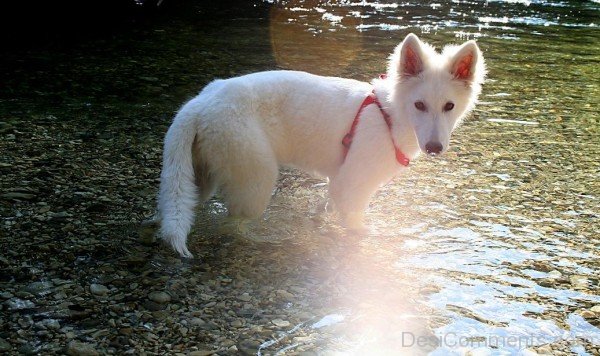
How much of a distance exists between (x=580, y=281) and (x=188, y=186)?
2.92m

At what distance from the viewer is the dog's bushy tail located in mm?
4094

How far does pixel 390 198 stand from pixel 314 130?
1.41 m

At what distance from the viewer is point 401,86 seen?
470 cm

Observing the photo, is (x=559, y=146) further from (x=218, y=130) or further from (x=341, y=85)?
(x=218, y=130)

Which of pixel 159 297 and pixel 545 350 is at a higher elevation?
pixel 159 297

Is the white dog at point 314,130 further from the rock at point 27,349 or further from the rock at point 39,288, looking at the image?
the rock at point 27,349

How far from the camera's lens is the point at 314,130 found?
4965mm

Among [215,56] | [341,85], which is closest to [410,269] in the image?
[341,85]

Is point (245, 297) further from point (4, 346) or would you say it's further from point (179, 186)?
point (4, 346)

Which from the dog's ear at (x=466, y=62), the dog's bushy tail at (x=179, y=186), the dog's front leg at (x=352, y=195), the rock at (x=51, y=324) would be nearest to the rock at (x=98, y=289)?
the rock at (x=51, y=324)

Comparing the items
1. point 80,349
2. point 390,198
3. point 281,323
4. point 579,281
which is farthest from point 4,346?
point 579,281

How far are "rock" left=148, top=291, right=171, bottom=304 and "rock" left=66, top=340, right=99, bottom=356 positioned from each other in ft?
1.87

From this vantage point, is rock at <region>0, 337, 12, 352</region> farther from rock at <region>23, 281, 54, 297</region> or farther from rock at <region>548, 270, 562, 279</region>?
rock at <region>548, 270, 562, 279</region>

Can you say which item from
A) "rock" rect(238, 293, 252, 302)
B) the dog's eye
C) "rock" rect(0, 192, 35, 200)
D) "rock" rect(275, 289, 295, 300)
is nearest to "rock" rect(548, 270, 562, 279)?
the dog's eye
